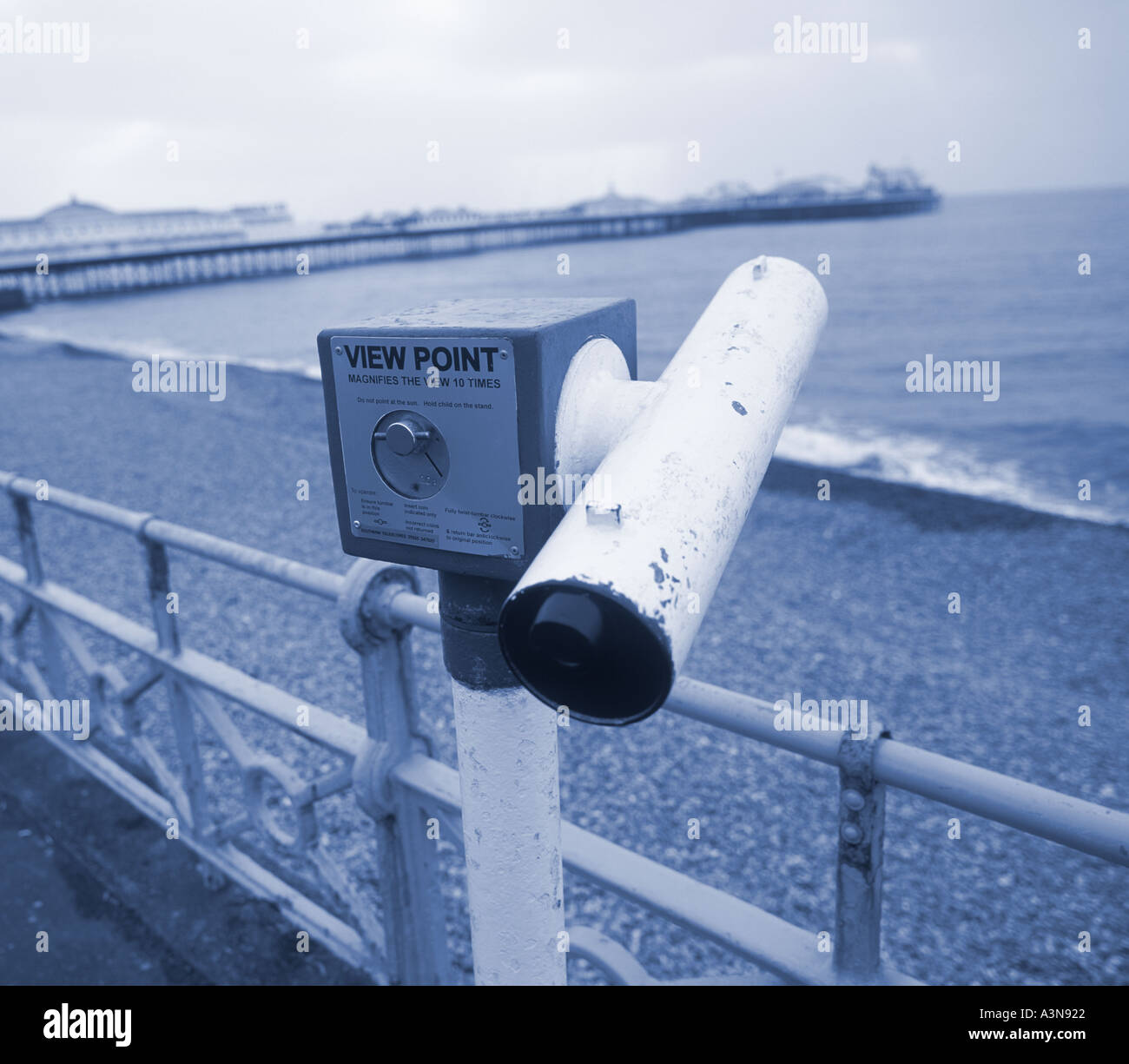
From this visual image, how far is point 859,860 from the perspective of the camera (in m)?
1.44

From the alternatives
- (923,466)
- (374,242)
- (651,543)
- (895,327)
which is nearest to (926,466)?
(923,466)

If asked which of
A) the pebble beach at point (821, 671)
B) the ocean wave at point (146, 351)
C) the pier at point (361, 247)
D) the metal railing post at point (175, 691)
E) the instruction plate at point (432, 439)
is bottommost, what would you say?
the pebble beach at point (821, 671)

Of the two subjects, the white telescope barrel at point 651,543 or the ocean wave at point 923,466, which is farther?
the ocean wave at point 923,466

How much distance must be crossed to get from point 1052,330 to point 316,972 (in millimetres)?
32414

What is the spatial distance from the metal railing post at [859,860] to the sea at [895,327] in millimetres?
969

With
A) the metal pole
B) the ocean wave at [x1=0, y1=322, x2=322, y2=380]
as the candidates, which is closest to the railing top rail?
the metal pole

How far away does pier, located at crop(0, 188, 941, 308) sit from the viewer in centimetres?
5347

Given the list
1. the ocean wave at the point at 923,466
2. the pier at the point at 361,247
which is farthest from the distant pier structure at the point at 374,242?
the ocean wave at the point at 923,466

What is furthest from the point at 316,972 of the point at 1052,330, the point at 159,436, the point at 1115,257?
the point at 1115,257

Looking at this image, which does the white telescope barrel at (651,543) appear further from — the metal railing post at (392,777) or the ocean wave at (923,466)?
the ocean wave at (923,466)

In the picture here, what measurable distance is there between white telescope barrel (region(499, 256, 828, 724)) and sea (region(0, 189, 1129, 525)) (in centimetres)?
59

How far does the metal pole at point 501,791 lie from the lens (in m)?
1.30

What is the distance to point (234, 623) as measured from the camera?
707cm
